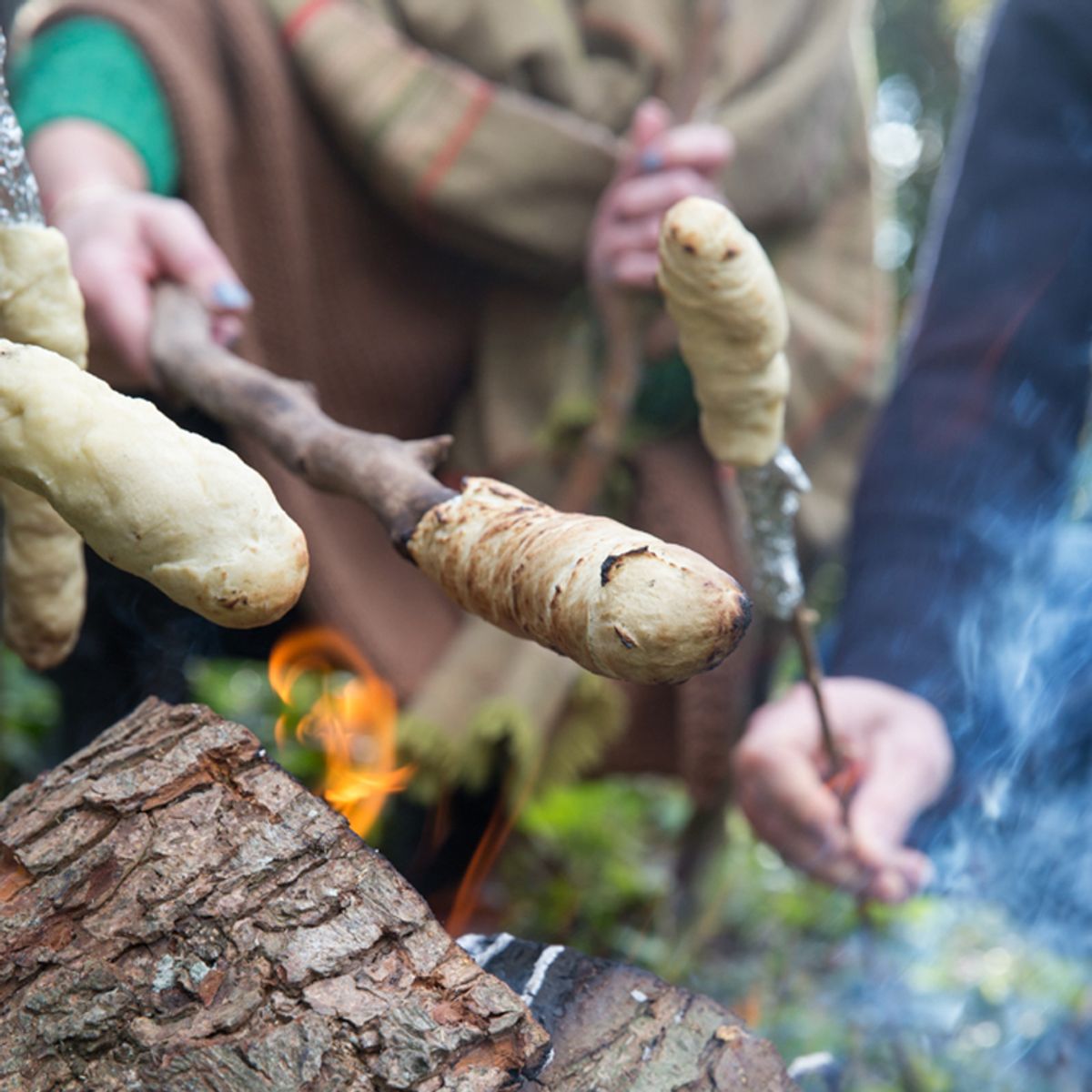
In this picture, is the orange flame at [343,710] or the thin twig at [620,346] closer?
the orange flame at [343,710]

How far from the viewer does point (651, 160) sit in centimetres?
145

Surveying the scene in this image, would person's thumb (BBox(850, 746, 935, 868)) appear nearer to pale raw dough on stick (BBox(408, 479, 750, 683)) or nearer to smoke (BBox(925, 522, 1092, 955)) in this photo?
smoke (BBox(925, 522, 1092, 955))

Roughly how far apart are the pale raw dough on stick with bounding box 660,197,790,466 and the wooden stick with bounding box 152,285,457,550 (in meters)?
0.19

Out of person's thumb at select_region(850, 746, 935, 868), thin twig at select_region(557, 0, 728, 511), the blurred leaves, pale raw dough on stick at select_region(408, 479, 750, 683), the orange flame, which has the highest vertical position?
pale raw dough on stick at select_region(408, 479, 750, 683)

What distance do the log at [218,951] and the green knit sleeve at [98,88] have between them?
3.49 feet

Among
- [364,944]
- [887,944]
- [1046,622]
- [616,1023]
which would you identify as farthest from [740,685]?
[364,944]

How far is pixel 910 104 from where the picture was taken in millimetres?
4551

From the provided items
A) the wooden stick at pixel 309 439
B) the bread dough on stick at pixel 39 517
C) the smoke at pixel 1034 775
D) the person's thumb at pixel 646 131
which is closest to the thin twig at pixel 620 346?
the person's thumb at pixel 646 131

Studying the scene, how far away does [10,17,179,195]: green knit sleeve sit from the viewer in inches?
55.1

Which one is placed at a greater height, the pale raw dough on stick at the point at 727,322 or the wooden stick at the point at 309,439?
the pale raw dough on stick at the point at 727,322

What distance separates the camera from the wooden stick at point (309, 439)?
2.14 feet

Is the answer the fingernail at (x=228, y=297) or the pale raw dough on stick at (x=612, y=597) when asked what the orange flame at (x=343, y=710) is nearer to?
the fingernail at (x=228, y=297)

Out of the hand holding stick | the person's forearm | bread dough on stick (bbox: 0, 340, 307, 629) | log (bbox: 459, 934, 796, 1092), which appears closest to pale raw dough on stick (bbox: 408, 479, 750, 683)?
the hand holding stick

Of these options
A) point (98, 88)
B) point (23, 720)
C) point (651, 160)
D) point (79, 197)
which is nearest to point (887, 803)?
point (651, 160)
